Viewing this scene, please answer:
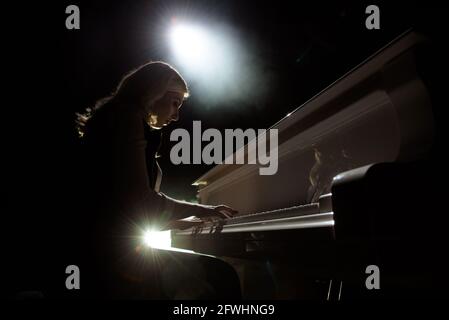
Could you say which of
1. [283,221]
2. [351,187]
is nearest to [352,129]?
[283,221]

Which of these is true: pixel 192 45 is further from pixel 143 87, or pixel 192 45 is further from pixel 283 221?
pixel 283 221

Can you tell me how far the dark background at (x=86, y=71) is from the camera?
191 centimetres

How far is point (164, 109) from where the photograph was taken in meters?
1.99

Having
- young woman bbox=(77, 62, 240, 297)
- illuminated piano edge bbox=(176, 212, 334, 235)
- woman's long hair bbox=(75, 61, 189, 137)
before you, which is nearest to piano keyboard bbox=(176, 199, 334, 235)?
illuminated piano edge bbox=(176, 212, 334, 235)

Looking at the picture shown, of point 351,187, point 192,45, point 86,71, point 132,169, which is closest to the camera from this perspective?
point 351,187

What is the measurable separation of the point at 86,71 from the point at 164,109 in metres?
2.59

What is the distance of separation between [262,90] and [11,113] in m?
3.47

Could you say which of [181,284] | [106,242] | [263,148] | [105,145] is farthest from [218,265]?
[263,148]

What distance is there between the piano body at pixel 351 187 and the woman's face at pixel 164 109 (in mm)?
694

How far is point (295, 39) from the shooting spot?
6.57 ft

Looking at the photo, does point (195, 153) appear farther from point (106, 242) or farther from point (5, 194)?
point (106, 242)

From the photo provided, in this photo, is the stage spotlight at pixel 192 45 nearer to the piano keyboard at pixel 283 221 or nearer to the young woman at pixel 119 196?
the young woman at pixel 119 196

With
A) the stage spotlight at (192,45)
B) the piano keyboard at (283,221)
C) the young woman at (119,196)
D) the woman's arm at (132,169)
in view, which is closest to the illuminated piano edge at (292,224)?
the piano keyboard at (283,221)

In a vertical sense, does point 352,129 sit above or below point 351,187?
above
